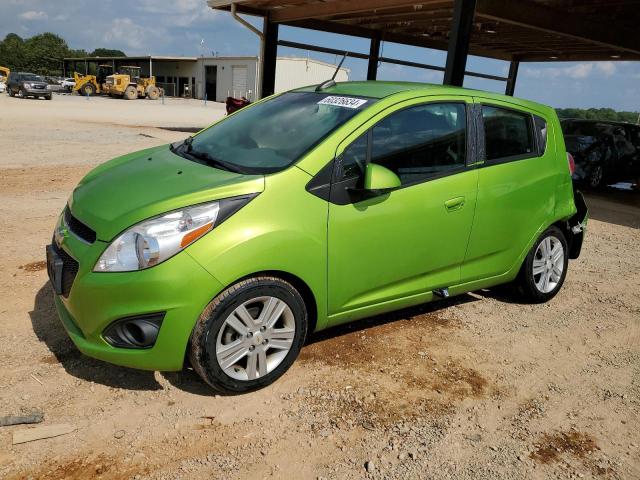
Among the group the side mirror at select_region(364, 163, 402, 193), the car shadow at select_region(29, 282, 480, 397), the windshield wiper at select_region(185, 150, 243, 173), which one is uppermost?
the side mirror at select_region(364, 163, 402, 193)

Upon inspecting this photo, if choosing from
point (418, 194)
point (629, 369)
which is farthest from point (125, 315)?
point (629, 369)

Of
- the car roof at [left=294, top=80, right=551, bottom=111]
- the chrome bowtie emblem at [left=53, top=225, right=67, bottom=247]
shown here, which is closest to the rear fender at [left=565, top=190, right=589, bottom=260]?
the car roof at [left=294, top=80, right=551, bottom=111]

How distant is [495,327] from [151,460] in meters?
2.75

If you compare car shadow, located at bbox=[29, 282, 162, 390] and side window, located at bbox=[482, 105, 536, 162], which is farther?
side window, located at bbox=[482, 105, 536, 162]

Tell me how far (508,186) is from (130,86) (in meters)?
44.1

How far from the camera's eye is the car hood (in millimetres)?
2729

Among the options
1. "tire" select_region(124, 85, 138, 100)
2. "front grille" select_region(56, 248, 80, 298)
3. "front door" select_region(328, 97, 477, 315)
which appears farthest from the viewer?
"tire" select_region(124, 85, 138, 100)

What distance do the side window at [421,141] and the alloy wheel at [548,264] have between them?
133 centimetres

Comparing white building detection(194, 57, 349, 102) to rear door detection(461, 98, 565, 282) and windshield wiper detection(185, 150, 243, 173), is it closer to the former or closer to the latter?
rear door detection(461, 98, 565, 282)

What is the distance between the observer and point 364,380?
3.25 m

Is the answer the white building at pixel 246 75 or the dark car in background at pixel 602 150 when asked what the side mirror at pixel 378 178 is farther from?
the white building at pixel 246 75

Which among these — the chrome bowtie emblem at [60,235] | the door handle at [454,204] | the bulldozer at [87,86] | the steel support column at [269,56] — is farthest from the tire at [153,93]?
the door handle at [454,204]

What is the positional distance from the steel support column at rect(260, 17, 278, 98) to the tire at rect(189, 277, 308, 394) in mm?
10988

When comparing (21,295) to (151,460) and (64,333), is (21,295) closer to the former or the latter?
Answer: (64,333)
